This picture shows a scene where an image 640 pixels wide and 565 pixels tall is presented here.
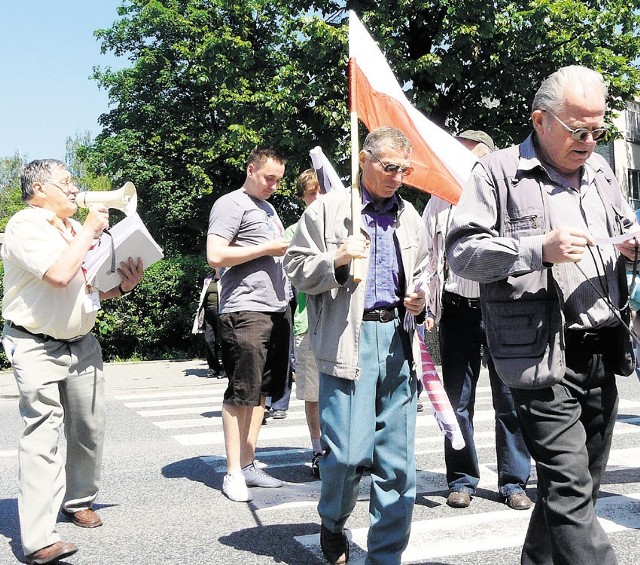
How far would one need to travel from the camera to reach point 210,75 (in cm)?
2231

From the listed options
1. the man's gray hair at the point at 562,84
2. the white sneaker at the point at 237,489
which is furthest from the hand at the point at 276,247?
the man's gray hair at the point at 562,84

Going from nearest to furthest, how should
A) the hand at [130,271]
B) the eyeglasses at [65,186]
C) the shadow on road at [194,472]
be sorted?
the eyeglasses at [65,186], the hand at [130,271], the shadow on road at [194,472]

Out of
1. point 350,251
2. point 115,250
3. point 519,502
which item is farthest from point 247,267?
point 519,502

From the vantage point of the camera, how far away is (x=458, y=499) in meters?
4.91

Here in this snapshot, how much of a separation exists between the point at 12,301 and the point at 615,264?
294 cm

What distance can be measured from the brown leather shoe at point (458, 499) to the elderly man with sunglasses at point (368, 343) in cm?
125

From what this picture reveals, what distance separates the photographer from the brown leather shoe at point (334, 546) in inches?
150

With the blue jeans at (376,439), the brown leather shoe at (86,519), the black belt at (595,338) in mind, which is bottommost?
the brown leather shoe at (86,519)

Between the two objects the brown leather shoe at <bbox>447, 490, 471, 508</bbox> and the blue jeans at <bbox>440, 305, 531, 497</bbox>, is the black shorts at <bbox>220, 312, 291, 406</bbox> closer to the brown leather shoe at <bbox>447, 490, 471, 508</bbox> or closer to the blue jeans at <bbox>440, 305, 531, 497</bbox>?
the blue jeans at <bbox>440, 305, 531, 497</bbox>

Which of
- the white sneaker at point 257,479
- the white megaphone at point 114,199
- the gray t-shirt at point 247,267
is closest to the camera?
the white megaphone at point 114,199

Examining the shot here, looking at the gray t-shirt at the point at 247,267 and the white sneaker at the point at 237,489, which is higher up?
the gray t-shirt at the point at 247,267

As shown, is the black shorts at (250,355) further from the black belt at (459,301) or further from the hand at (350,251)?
the hand at (350,251)

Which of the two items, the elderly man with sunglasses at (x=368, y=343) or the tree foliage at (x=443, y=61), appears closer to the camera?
the elderly man with sunglasses at (x=368, y=343)

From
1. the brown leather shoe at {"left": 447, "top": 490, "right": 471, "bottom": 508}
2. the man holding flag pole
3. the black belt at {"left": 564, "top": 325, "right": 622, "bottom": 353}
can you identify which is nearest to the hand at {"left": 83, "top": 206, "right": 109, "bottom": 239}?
the man holding flag pole
